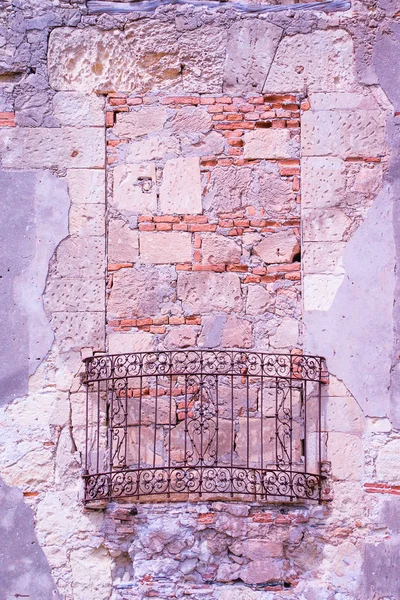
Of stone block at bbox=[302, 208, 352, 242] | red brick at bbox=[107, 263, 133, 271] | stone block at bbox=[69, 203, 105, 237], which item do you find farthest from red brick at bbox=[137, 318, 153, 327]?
stone block at bbox=[302, 208, 352, 242]

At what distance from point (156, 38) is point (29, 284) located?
189 cm

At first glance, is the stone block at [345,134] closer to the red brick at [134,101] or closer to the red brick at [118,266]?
the red brick at [134,101]

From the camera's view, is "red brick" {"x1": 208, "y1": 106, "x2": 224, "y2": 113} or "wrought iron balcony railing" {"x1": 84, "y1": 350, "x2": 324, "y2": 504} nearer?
"wrought iron balcony railing" {"x1": 84, "y1": 350, "x2": 324, "y2": 504}

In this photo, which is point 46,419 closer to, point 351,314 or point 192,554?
point 192,554

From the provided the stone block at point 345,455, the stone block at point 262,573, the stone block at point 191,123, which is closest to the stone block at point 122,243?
the stone block at point 191,123

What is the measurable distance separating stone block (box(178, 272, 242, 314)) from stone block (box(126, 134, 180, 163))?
0.83 m

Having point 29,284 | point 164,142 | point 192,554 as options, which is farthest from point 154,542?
point 164,142

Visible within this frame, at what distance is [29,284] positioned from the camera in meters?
6.25

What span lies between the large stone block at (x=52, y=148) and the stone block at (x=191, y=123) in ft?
1.63

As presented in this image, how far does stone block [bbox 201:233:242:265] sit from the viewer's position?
6.33 m

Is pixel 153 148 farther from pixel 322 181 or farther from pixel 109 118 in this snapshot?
pixel 322 181

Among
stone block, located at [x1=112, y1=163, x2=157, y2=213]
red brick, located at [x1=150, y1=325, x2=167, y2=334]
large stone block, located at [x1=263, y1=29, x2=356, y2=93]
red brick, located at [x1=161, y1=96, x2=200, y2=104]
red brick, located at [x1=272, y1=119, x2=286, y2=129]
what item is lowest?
red brick, located at [x1=150, y1=325, x2=167, y2=334]

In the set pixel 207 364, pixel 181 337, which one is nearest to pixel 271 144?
pixel 181 337

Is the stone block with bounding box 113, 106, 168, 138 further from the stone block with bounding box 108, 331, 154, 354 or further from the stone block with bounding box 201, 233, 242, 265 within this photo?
the stone block with bounding box 108, 331, 154, 354
